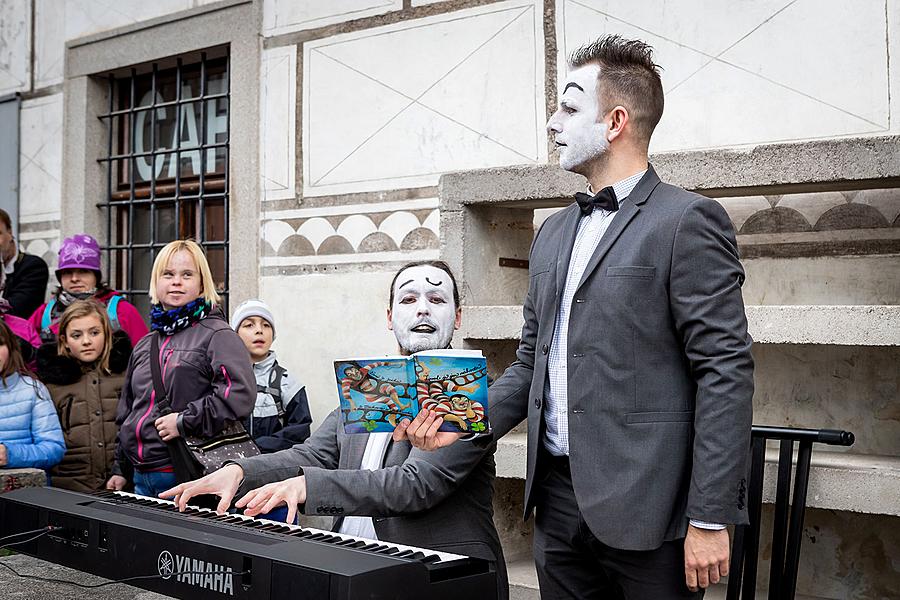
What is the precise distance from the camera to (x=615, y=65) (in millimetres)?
2514

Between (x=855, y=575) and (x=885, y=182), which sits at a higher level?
(x=885, y=182)

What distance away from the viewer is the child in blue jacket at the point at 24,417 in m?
4.37

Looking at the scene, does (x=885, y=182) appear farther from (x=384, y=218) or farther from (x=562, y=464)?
(x=384, y=218)

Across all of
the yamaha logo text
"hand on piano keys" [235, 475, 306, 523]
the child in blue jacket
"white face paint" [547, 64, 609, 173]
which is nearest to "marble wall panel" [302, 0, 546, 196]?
the child in blue jacket

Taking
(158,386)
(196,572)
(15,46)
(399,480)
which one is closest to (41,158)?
(15,46)

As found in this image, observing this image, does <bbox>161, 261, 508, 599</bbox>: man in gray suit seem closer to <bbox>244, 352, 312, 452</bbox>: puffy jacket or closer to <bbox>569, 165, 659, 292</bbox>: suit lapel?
<bbox>569, 165, 659, 292</bbox>: suit lapel

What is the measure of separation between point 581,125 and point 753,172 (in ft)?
3.80

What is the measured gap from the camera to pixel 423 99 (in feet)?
17.1

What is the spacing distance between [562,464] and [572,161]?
0.69 metres

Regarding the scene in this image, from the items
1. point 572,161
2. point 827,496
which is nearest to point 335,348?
point 827,496

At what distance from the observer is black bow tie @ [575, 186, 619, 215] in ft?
8.13

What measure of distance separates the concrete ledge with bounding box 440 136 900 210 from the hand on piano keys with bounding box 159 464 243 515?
169 centimetres

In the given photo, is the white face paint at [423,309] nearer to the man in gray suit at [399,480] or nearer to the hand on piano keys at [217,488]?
the man in gray suit at [399,480]

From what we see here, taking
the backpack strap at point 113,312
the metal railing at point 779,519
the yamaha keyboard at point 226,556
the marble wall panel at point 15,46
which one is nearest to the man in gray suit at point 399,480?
the yamaha keyboard at point 226,556
